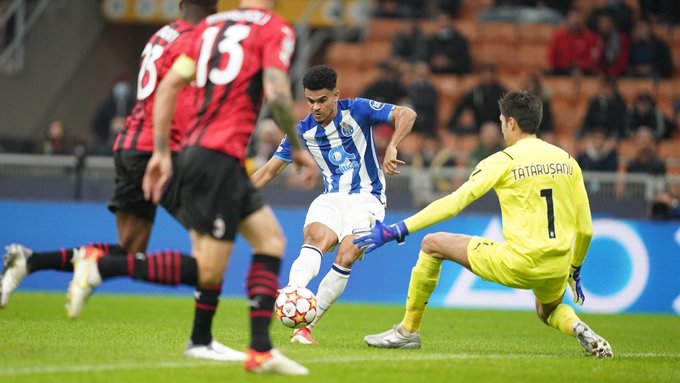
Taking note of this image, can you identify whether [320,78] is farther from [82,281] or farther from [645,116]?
[645,116]

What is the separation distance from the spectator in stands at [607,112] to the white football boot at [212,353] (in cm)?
1251

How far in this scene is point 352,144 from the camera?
9773mm

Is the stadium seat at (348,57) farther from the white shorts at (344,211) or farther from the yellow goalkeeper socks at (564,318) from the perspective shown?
the yellow goalkeeper socks at (564,318)

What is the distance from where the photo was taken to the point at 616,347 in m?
9.62

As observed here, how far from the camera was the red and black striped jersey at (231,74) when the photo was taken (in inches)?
263

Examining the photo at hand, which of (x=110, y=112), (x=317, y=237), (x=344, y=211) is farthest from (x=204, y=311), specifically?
(x=110, y=112)

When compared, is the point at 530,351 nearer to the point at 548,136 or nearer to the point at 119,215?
the point at 119,215

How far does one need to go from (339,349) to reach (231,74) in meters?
2.55

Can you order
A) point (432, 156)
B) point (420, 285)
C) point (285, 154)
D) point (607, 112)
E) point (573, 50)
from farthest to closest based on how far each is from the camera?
point (573, 50)
point (607, 112)
point (432, 156)
point (285, 154)
point (420, 285)

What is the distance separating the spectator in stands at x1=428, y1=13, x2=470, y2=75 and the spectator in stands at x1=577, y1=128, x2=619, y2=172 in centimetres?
373

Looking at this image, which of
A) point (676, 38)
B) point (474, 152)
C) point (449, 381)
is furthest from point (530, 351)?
point (676, 38)

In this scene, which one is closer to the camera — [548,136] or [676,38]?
[548,136]

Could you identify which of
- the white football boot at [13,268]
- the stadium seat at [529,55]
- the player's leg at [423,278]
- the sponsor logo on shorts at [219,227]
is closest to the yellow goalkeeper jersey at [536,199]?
the player's leg at [423,278]

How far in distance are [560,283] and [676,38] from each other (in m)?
14.6
